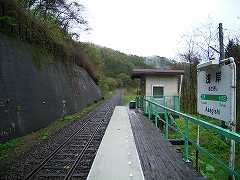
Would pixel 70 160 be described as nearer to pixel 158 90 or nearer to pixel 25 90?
pixel 25 90

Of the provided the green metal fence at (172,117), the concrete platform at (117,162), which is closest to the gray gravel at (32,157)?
the concrete platform at (117,162)

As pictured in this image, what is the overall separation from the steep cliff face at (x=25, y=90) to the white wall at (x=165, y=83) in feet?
19.9

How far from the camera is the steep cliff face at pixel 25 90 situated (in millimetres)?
12609

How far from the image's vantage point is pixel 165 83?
24078 mm

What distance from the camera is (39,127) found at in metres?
16.3

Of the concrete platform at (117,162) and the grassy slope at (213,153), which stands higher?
the concrete platform at (117,162)

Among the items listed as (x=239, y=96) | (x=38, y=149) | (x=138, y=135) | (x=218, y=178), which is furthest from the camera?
(x=239, y=96)

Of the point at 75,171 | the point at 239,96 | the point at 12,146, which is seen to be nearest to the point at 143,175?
the point at 75,171

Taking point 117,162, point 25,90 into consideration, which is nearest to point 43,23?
point 25,90

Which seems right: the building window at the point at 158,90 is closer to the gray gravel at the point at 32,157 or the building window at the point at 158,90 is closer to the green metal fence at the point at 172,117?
the green metal fence at the point at 172,117

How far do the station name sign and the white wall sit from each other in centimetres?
1557

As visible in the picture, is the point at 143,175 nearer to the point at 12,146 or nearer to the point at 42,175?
the point at 42,175

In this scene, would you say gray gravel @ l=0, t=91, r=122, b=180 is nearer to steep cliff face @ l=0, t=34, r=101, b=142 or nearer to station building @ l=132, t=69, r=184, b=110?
steep cliff face @ l=0, t=34, r=101, b=142

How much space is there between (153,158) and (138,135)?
14.4ft
